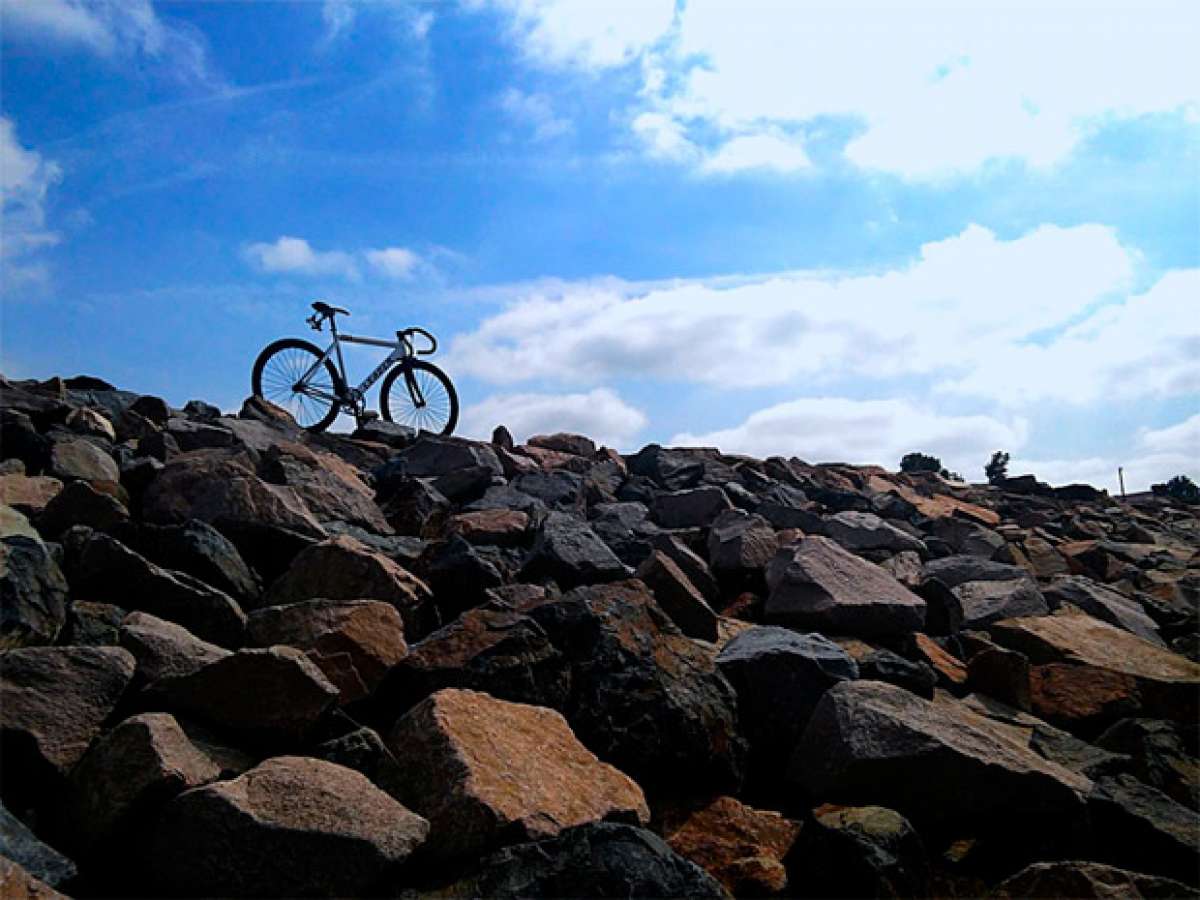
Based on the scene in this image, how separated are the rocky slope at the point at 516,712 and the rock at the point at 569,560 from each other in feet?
0.06

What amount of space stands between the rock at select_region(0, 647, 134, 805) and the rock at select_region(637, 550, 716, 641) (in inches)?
103

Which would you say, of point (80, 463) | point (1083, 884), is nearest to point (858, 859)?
point (1083, 884)

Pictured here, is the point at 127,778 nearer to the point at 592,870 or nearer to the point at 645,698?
the point at 592,870

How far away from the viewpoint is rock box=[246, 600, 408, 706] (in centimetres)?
323

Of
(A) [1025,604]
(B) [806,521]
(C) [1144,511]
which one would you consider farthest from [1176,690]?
(C) [1144,511]

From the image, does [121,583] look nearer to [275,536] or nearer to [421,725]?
[275,536]

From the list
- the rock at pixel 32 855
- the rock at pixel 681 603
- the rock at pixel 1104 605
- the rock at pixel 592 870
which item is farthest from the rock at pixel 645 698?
the rock at pixel 1104 605

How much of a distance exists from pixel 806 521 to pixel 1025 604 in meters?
1.93

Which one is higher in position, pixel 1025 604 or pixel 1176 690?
pixel 1025 604

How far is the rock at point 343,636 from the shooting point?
3.23m

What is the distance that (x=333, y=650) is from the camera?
10.6 feet

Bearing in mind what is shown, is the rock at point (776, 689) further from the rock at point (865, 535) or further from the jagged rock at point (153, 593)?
the rock at point (865, 535)

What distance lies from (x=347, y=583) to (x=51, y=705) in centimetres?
143

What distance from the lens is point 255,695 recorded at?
9.36ft
